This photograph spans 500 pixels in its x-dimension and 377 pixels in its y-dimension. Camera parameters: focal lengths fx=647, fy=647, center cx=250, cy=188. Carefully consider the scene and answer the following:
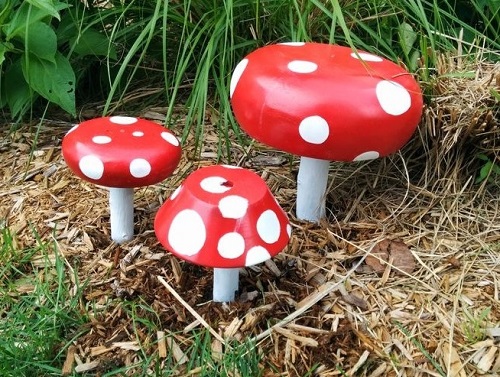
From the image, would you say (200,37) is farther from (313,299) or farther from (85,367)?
(85,367)

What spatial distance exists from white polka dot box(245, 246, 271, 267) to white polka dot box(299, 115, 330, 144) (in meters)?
0.40

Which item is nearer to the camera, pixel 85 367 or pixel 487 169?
pixel 85 367

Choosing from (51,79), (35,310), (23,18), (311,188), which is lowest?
(35,310)

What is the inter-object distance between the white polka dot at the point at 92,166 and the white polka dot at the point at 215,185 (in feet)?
1.10

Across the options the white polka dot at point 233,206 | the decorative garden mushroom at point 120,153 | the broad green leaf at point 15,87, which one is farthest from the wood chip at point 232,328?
the broad green leaf at point 15,87

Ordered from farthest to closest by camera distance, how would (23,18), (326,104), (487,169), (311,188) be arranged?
(23,18)
(487,169)
(311,188)
(326,104)

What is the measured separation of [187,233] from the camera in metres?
1.66

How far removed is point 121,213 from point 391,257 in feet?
2.96

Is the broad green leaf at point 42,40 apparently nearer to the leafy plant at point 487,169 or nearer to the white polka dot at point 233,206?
the white polka dot at point 233,206

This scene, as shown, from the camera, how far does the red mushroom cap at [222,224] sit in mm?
1639

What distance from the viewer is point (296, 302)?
194cm

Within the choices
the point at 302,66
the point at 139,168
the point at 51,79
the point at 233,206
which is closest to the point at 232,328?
the point at 233,206

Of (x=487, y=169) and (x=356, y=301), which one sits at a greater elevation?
(x=487, y=169)

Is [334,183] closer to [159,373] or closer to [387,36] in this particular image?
[387,36]
